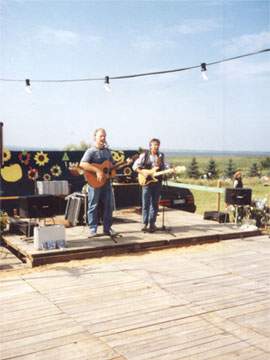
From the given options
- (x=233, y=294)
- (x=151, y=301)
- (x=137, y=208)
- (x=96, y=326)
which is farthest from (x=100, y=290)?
(x=137, y=208)

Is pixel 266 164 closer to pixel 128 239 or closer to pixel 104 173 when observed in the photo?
pixel 128 239

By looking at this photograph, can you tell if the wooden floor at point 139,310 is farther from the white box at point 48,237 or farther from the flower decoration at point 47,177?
the flower decoration at point 47,177

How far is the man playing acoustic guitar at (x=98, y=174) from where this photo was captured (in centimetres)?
720

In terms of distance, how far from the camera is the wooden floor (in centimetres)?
356

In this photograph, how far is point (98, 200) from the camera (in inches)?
289

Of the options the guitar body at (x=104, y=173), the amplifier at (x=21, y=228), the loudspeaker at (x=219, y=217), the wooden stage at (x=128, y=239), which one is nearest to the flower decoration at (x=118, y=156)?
the wooden stage at (x=128, y=239)

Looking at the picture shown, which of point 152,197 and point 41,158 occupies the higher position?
point 41,158

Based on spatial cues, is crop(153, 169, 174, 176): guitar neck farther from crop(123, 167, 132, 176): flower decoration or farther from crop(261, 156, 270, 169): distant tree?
crop(261, 156, 270, 169): distant tree

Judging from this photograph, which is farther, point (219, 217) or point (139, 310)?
point (219, 217)

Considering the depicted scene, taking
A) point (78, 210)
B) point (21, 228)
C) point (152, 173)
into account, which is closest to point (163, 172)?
point (152, 173)

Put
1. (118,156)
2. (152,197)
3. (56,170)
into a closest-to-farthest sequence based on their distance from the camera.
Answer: (152,197)
(56,170)
(118,156)

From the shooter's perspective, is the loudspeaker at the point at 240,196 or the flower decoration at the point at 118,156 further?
the flower decoration at the point at 118,156

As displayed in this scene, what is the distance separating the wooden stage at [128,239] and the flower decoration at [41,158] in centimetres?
312

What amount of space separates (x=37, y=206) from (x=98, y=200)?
100 cm
